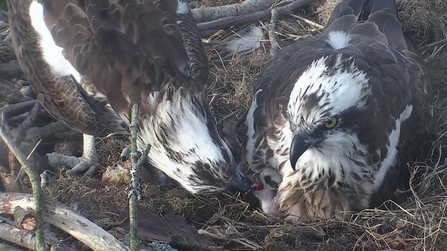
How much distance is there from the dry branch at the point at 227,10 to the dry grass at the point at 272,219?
0.70 m

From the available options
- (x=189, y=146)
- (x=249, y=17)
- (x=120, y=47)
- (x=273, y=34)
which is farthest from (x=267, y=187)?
(x=249, y=17)

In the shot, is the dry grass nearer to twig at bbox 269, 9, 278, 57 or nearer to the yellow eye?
twig at bbox 269, 9, 278, 57

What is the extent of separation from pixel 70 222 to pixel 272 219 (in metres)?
1.56

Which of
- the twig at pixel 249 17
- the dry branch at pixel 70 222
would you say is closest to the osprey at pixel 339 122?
the twig at pixel 249 17

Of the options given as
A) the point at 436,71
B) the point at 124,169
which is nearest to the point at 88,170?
the point at 124,169

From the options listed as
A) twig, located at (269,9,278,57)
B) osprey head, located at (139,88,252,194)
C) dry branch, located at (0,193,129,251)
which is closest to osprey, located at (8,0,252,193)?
osprey head, located at (139,88,252,194)

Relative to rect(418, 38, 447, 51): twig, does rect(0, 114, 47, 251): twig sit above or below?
above

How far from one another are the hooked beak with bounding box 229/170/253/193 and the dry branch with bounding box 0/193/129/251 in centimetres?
102

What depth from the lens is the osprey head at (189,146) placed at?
3852 millimetres

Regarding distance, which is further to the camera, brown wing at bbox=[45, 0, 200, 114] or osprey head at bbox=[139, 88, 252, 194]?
brown wing at bbox=[45, 0, 200, 114]

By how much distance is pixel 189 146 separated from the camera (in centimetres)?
387

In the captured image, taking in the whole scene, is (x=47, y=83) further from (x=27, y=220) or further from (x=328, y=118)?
(x=328, y=118)

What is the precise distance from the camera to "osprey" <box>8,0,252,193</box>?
394 cm

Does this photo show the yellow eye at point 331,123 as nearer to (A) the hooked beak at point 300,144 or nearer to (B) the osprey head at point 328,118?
(B) the osprey head at point 328,118
